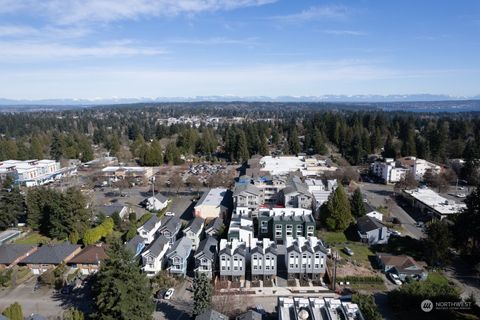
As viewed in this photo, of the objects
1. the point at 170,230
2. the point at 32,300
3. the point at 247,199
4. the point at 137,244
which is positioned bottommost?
the point at 32,300

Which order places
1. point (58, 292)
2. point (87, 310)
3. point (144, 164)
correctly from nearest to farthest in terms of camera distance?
1. point (87, 310)
2. point (58, 292)
3. point (144, 164)

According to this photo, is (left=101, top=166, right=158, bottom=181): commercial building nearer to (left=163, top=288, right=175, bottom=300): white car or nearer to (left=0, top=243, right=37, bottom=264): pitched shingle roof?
(left=0, top=243, right=37, bottom=264): pitched shingle roof

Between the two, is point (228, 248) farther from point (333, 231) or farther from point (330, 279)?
point (333, 231)

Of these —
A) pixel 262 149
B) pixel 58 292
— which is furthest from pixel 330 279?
pixel 262 149

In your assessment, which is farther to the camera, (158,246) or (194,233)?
(194,233)

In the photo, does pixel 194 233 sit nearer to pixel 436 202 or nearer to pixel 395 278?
pixel 395 278

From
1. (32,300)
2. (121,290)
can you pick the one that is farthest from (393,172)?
(32,300)

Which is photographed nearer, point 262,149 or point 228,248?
point 228,248
